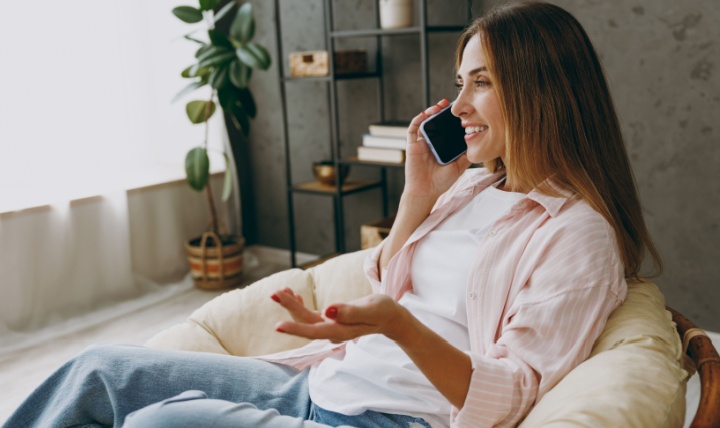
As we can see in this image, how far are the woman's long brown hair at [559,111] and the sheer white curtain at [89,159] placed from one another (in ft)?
7.54

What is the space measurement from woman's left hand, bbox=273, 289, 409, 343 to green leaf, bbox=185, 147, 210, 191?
2410mm

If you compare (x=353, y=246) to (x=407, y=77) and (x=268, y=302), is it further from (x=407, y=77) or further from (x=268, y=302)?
(x=268, y=302)

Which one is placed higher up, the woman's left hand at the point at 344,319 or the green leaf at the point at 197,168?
the woman's left hand at the point at 344,319

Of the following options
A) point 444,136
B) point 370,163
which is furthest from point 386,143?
point 444,136

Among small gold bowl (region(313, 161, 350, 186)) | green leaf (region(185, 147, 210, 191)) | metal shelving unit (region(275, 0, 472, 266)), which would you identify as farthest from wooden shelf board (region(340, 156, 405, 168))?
green leaf (region(185, 147, 210, 191))

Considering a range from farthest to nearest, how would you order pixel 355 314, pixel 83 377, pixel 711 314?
pixel 711 314 → pixel 83 377 → pixel 355 314

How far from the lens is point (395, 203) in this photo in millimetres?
3412

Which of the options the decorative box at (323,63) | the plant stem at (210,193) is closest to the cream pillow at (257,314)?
the decorative box at (323,63)

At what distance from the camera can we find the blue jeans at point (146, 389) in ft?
4.21

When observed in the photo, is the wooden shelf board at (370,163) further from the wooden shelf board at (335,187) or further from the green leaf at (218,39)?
the green leaf at (218,39)

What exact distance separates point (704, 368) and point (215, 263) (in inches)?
104

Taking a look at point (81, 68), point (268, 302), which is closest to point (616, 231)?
point (268, 302)

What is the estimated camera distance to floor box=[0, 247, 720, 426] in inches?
98.6

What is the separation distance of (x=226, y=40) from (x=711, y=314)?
227 centimetres
